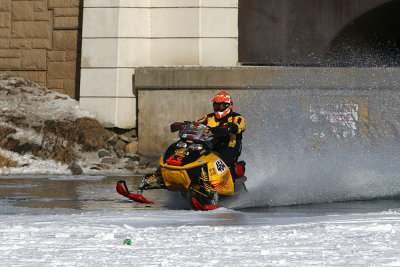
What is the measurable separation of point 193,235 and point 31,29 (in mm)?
13400

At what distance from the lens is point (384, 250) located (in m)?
6.62

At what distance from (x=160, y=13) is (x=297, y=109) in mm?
3970

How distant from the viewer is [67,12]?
1983 cm

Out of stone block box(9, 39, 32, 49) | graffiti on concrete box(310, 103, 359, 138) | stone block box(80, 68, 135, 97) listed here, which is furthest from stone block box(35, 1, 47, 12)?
graffiti on concrete box(310, 103, 359, 138)

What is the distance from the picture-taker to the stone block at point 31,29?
1995 cm

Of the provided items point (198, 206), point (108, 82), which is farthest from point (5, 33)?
point (198, 206)

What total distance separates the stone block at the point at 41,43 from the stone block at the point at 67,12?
65cm

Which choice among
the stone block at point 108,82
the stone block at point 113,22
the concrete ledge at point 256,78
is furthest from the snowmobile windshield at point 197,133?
the stone block at point 113,22

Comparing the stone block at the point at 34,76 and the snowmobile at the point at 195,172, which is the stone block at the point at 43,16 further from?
the snowmobile at the point at 195,172

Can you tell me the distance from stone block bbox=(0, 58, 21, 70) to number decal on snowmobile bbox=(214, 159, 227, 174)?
10093 mm

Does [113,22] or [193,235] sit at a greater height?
[113,22]

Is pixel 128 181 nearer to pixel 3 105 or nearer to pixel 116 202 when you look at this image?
pixel 116 202

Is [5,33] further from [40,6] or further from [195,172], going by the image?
[195,172]

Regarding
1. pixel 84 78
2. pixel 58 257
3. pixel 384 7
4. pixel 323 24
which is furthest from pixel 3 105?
pixel 58 257
